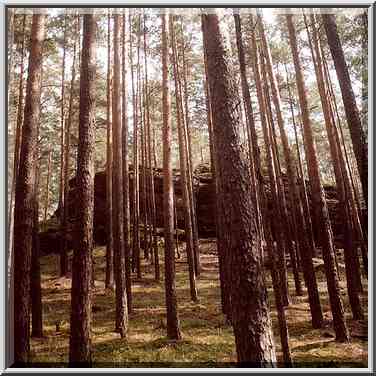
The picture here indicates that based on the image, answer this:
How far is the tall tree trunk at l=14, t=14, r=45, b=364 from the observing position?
5992mm

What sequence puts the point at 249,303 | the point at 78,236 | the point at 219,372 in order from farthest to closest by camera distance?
the point at 78,236, the point at 219,372, the point at 249,303

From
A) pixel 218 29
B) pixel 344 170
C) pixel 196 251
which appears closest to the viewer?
pixel 218 29

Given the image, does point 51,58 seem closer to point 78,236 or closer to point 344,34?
point 344,34

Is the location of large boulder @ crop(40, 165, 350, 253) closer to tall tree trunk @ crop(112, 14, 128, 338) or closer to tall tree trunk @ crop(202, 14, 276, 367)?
tall tree trunk @ crop(112, 14, 128, 338)

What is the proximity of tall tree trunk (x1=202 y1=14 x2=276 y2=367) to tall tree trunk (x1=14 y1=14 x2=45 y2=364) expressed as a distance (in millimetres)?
3695

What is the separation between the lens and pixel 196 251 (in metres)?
16.2

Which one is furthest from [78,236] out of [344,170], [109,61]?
[344,170]

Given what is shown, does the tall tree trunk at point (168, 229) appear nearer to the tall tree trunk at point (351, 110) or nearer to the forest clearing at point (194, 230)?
the forest clearing at point (194, 230)

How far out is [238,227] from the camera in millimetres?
4008

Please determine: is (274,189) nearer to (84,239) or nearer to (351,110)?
(351,110)

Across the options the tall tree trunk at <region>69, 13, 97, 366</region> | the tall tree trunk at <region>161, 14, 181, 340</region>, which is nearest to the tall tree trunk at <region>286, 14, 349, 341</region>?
the tall tree trunk at <region>161, 14, 181, 340</region>

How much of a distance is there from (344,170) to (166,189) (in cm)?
596

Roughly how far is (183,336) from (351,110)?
19.1ft

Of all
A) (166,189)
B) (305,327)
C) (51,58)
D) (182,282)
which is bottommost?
(305,327)
